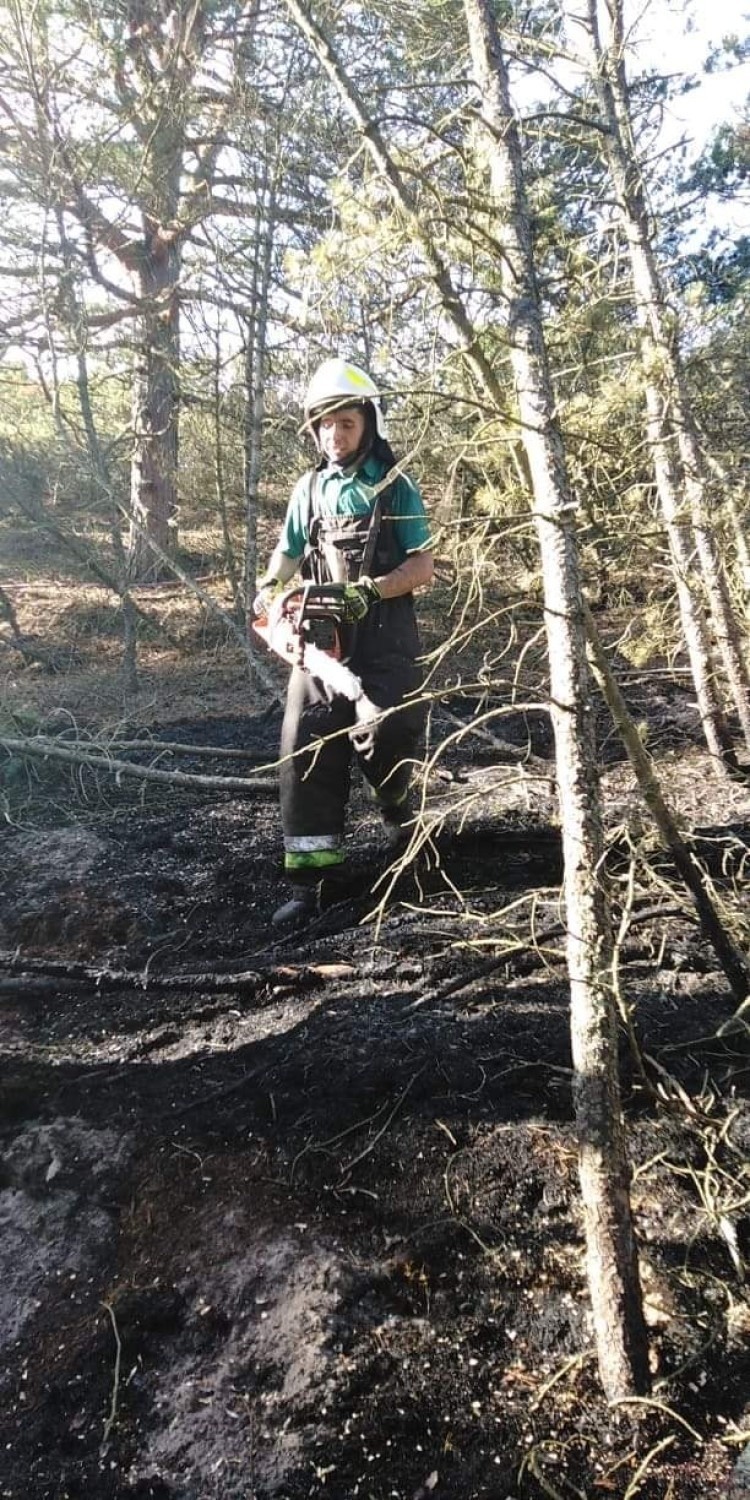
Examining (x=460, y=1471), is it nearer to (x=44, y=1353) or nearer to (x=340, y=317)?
(x=44, y=1353)

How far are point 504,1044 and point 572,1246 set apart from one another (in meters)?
0.70

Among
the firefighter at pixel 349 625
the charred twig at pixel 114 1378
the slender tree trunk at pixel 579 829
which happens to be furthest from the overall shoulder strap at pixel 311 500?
the charred twig at pixel 114 1378

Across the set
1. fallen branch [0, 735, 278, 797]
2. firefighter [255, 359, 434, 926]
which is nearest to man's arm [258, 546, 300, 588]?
firefighter [255, 359, 434, 926]

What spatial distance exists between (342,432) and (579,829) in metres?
2.39

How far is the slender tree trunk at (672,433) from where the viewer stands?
14.3 ft

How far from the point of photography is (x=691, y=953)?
304 centimetres

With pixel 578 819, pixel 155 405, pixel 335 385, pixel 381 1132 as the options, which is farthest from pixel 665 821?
pixel 155 405

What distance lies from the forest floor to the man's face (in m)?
1.96

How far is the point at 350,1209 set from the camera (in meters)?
2.13

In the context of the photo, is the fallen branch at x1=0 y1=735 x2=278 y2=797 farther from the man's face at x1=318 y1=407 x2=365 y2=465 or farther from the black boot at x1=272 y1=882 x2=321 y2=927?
the man's face at x1=318 y1=407 x2=365 y2=465

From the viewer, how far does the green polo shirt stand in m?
3.48

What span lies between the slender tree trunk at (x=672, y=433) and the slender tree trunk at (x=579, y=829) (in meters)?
2.74

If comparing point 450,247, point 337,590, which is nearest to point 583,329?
point 450,247

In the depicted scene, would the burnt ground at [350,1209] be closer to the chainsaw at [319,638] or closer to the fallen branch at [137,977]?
the fallen branch at [137,977]
